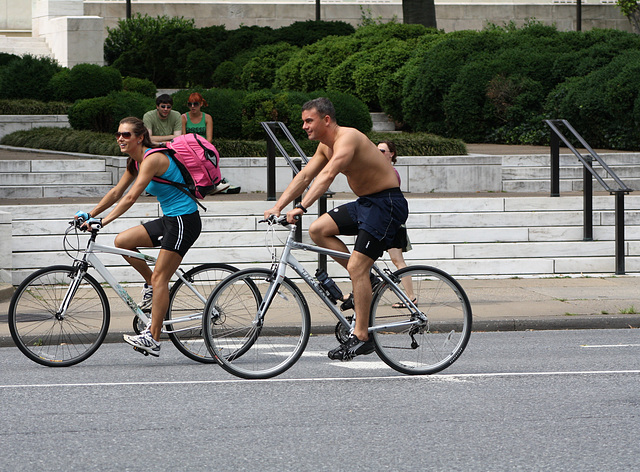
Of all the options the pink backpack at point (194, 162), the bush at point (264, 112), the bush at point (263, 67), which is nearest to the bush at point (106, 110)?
the bush at point (264, 112)

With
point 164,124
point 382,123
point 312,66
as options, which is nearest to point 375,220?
point 164,124

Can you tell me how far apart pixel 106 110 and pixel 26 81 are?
15.0 feet

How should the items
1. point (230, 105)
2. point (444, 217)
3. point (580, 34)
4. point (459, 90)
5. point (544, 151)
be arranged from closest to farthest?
point (444, 217)
point (230, 105)
point (544, 151)
point (459, 90)
point (580, 34)

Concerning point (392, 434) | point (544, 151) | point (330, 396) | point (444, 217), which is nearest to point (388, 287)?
point (330, 396)

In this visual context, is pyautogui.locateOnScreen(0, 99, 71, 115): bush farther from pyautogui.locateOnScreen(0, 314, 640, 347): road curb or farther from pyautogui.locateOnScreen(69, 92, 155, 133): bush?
pyautogui.locateOnScreen(0, 314, 640, 347): road curb

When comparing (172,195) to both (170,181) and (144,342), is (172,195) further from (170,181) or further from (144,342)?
(144,342)

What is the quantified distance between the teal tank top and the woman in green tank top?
5935mm

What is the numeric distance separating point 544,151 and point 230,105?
5.44 metres

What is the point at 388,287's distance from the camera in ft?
22.9

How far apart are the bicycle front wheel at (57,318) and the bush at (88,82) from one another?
46.4ft

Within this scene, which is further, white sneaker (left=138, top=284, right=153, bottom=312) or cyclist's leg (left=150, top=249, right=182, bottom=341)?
white sneaker (left=138, top=284, right=153, bottom=312)

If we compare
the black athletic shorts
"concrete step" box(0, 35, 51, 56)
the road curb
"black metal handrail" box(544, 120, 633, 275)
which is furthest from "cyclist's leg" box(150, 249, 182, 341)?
"concrete step" box(0, 35, 51, 56)

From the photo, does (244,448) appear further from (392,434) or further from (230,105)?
(230,105)

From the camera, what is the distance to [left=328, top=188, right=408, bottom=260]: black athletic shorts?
22.4 feet
